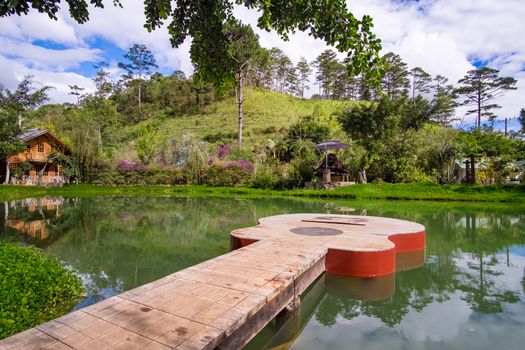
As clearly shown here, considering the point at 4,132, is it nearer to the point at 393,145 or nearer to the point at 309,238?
the point at 309,238

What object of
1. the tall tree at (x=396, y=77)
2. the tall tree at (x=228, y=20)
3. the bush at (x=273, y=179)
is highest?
the tall tree at (x=396, y=77)

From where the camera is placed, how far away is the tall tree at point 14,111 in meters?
21.5

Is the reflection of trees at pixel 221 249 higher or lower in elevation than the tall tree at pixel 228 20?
lower

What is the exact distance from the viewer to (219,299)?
9.05 ft

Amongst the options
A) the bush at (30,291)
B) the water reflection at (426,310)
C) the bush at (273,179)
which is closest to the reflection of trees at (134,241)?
the bush at (30,291)

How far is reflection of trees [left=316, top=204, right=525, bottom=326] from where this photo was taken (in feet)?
12.5

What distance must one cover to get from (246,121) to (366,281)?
35.1 metres

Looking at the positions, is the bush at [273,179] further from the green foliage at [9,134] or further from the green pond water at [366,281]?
the green foliage at [9,134]

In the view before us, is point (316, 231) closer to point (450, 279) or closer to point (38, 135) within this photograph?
point (450, 279)

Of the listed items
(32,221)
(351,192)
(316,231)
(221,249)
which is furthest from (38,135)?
(316,231)

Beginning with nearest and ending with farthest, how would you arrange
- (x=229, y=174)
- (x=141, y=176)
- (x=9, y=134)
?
(x=9, y=134)
(x=229, y=174)
(x=141, y=176)

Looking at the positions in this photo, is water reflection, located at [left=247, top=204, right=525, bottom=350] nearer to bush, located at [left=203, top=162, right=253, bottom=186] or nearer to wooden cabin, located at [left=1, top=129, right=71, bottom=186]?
bush, located at [left=203, top=162, right=253, bottom=186]

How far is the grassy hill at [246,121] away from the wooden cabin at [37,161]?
5418 millimetres

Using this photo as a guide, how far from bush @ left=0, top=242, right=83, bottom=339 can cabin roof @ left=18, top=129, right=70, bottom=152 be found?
25738 mm
